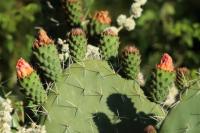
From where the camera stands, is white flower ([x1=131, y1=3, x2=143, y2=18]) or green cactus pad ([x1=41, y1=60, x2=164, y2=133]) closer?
green cactus pad ([x1=41, y1=60, x2=164, y2=133])

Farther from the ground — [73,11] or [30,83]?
[73,11]

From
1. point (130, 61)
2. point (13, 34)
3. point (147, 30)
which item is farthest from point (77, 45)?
point (147, 30)

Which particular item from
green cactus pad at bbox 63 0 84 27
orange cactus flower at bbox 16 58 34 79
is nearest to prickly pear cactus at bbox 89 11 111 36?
green cactus pad at bbox 63 0 84 27

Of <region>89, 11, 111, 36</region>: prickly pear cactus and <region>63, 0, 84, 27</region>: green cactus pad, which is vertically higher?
<region>63, 0, 84, 27</region>: green cactus pad

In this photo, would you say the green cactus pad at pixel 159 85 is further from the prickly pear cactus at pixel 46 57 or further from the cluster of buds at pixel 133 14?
the cluster of buds at pixel 133 14

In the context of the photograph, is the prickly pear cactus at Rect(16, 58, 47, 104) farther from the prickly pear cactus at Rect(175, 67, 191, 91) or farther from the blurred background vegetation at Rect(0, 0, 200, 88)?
the blurred background vegetation at Rect(0, 0, 200, 88)

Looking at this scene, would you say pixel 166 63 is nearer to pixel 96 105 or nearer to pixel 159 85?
pixel 159 85

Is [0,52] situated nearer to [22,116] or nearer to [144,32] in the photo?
[144,32]

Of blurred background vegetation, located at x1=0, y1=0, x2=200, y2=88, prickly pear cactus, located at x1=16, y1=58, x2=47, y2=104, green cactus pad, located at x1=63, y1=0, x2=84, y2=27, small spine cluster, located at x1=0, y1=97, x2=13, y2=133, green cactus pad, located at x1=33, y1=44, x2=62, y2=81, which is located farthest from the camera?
blurred background vegetation, located at x1=0, y1=0, x2=200, y2=88
